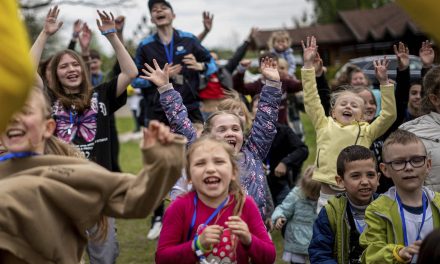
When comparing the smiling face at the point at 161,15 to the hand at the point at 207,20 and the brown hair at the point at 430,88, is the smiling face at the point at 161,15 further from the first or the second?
the brown hair at the point at 430,88

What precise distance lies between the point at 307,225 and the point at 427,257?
Answer: 312cm

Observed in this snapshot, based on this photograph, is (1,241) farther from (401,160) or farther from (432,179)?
(432,179)

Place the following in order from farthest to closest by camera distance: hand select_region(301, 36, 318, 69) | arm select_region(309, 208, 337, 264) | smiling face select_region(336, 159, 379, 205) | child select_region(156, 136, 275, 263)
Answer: hand select_region(301, 36, 318, 69) → smiling face select_region(336, 159, 379, 205) → arm select_region(309, 208, 337, 264) → child select_region(156, 136, 275, 263)

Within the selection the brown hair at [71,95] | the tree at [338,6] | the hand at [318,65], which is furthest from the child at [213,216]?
the tree at [338,6]

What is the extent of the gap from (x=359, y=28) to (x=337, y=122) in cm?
4499

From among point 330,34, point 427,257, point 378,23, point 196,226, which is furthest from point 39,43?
point 330,34

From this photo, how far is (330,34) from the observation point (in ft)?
170

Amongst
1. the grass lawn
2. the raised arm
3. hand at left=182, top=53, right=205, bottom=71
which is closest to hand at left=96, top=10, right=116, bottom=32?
the raised arm

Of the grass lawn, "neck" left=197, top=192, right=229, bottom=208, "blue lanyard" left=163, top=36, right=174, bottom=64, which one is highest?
"blue lanyard" left=163, top=36, right=174, bottom=64

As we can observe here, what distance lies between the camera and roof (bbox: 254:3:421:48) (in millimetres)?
44578

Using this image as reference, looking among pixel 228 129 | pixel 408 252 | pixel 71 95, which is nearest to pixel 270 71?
pixel 228 129

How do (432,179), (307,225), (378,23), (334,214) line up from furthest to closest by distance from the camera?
1. (378,23)
2. (307,225)
3. (432,179)
4. (334,214)

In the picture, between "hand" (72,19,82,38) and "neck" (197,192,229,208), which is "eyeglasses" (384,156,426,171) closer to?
"neck" (197,192,229,208)

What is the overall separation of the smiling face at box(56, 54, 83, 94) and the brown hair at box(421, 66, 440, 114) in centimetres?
262
